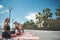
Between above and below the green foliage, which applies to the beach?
below

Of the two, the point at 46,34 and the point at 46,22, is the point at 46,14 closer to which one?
the point at 46,22

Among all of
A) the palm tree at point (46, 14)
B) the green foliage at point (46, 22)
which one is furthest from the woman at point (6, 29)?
the palm tree at point (46, 14)

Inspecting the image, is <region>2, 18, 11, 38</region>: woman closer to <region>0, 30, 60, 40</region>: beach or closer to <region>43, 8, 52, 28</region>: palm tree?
<region>0, 30, 60, 40</region>: beach

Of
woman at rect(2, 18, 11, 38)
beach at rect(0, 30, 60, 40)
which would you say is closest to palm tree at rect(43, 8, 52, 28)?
beach at rect(0, 30, 60, 40)

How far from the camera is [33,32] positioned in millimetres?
2150

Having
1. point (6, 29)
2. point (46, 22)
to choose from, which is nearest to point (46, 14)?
point (46, 22)

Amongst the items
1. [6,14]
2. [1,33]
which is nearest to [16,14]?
[6,14]

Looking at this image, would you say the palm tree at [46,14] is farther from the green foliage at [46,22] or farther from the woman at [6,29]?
the woman at [6,29]

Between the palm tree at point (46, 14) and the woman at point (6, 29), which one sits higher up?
the palm tree at point (46, 14)

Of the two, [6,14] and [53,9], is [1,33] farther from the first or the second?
[53,9]

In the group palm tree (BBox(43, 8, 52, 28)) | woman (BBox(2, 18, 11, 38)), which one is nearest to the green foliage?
palm tree (BBox(43, 8, 52, 28))

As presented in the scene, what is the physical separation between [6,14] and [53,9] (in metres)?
0.66

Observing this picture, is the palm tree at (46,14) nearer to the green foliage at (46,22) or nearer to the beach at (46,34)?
the green foliage at (46,22)

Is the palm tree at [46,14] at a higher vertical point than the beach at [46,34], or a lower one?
higher
